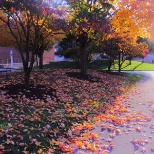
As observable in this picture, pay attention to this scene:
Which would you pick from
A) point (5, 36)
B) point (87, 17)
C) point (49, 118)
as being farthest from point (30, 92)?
point (5, 36)

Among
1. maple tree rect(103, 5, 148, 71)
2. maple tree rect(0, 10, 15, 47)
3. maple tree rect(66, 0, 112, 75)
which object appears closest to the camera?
maple tree rect(66, 0, 112, 75)

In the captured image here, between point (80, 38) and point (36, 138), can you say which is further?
point (80, 38)

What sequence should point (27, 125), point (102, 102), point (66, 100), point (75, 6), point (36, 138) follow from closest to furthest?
point (36, 138) → point (27, 125) → point (66, 100) → point (102, 102) → point (75, 6)

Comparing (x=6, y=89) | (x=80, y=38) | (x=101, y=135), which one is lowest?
(x=101, y=135)

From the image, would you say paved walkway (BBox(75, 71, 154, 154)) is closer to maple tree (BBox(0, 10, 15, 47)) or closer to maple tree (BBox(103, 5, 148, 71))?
maple tree (BBox(103, 5, 148, 71))

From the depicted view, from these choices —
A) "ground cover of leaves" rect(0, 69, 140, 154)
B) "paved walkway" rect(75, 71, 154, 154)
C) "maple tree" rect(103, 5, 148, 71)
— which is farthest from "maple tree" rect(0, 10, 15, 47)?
"paved walkway" rect(75, 71, 154, 154)

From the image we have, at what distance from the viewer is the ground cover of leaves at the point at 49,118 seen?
4.13 metres

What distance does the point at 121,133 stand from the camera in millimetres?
5031

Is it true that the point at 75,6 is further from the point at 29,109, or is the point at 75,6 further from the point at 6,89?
the point at 29,109

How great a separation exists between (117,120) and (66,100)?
6.69 feet

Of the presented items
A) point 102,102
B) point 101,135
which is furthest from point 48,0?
point 101,135

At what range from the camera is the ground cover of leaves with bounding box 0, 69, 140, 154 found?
4.13m

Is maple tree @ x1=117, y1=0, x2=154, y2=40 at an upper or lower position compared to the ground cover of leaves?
upper

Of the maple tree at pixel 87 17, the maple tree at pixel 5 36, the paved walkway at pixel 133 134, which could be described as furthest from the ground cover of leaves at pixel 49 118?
the maple tree at pixel 5 36
